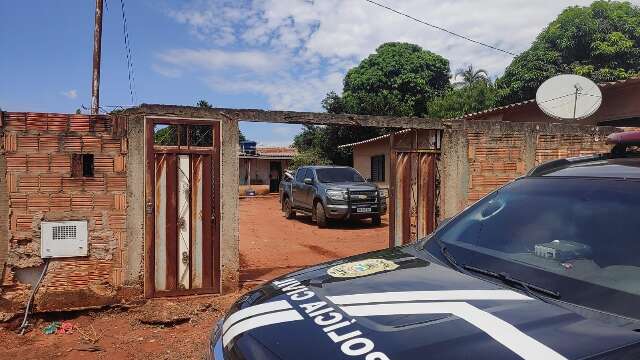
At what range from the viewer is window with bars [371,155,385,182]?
875 inches

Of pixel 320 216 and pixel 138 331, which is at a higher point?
pixel 320 216

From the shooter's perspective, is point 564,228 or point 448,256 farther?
point 448,256

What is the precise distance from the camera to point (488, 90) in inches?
910

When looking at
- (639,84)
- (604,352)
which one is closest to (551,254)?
(604,352)

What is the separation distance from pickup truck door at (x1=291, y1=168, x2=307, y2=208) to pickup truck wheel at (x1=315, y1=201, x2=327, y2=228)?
47.1 inches

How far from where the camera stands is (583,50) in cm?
1981

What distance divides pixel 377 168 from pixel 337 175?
31.5 feet

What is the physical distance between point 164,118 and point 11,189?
5.84 feet

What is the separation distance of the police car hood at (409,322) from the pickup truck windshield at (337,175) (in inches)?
428

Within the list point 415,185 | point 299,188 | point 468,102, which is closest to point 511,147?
point 415,185

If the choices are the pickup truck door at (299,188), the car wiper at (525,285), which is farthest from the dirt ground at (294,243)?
the car wiper at (525,285)

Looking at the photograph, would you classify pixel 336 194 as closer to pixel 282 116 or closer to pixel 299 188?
pixel 299 188

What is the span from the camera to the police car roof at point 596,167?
239cm

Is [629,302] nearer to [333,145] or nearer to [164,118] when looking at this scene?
[164,118]
